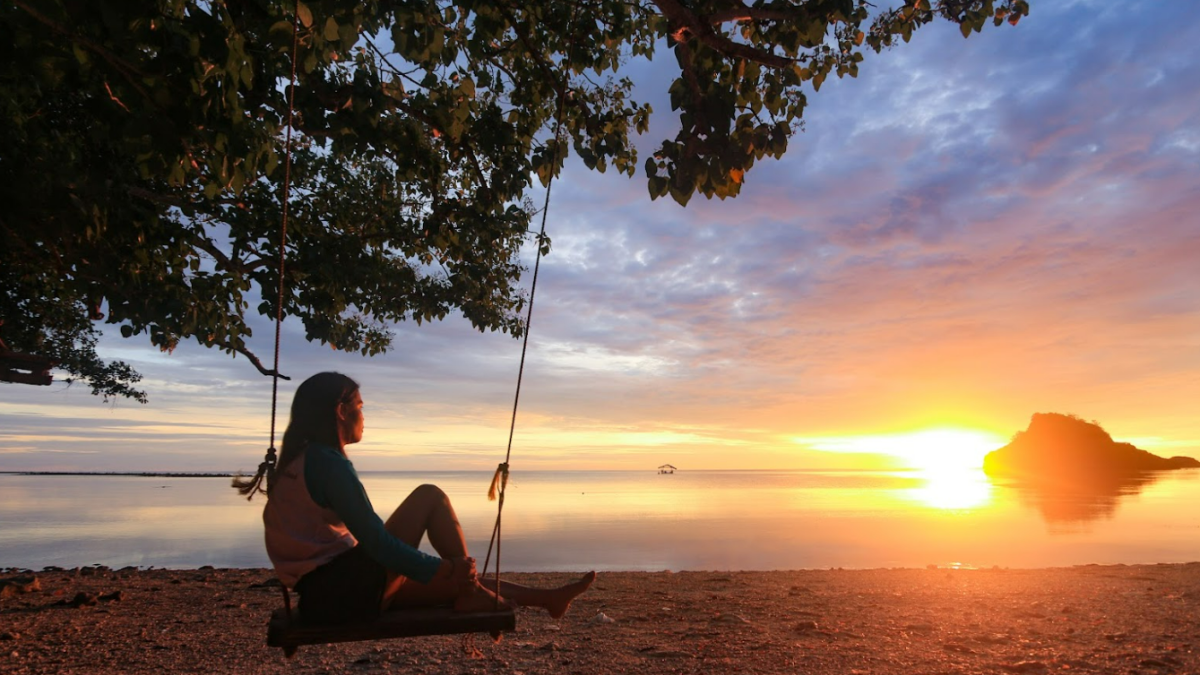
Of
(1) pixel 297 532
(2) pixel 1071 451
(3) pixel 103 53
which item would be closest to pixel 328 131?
(3) pixel 103 53

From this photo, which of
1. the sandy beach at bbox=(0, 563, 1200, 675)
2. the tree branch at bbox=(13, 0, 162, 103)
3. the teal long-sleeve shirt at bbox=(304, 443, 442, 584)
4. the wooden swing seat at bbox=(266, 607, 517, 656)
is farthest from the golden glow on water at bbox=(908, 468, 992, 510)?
the tree branch at bbox=(13, 0, 162, 103)

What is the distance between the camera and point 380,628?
12.8 feet

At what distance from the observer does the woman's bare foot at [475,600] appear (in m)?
4.16

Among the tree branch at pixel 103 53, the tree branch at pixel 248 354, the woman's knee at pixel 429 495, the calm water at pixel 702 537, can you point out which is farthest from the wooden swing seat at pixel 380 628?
the calm water at pixel 702 537

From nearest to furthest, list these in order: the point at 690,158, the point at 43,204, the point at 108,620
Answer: the point at 690,158 < the point at 43,204 < the point at 108,620

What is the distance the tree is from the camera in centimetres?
532

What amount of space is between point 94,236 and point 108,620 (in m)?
3.93

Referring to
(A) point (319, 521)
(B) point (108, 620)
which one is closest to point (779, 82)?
(A) point (319, 521)

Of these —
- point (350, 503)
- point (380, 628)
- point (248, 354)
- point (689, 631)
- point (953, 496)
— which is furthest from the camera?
point (953, 496)

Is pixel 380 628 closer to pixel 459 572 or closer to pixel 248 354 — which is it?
pixel 459 572

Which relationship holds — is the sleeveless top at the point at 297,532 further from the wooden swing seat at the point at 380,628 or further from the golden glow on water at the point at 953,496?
the golden glow on water at the point at 953,496

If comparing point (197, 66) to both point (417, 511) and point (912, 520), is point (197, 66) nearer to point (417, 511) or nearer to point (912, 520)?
point (417, 511)

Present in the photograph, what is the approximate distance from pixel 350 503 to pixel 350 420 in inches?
18.8

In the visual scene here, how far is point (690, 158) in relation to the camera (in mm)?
6410
